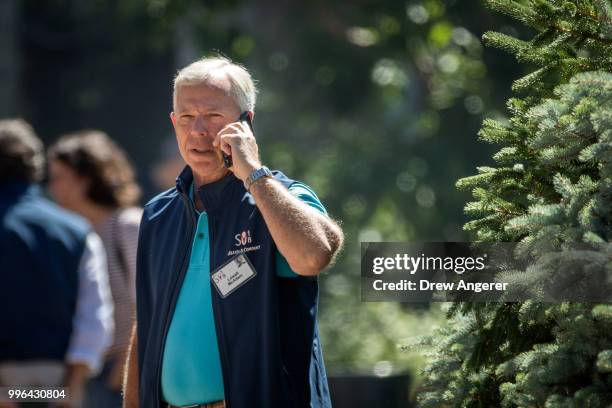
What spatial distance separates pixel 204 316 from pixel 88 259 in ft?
5.28

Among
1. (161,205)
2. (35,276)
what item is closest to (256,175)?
(161,205)

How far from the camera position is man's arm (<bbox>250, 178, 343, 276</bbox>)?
9.20 ft

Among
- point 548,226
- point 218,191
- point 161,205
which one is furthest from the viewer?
point 161,205

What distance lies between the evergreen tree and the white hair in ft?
2.41

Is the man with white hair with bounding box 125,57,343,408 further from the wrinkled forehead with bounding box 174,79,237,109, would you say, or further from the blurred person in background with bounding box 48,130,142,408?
the blurred person in background with bounding box 48,130,142,408

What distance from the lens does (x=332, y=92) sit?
9312mm

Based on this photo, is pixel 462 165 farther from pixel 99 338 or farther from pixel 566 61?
pixel 566 61

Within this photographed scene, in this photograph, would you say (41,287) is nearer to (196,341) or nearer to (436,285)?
(196,341)

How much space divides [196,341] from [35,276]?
150cm

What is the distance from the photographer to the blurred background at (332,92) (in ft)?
27.6

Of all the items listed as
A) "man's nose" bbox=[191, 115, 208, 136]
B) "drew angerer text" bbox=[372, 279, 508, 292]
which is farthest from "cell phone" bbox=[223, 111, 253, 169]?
"drew angerer text" bbox=[372, 279, 508, 292]

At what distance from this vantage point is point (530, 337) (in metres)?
3.03

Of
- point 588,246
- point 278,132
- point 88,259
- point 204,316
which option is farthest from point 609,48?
point 278,132

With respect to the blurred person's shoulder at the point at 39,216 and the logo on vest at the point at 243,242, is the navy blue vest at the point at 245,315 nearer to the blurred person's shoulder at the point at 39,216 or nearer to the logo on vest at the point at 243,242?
the logo on vest at the point at 243,242
